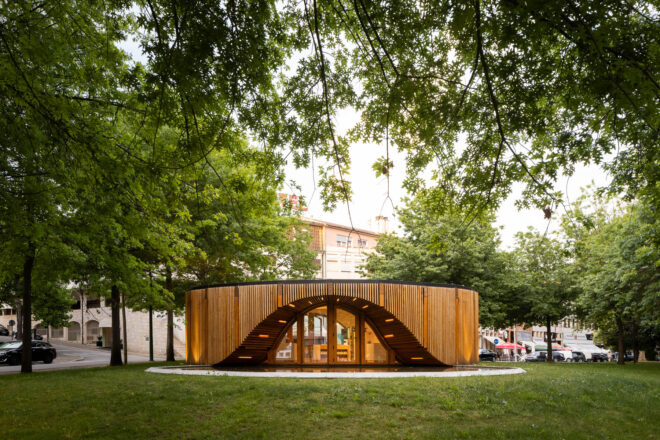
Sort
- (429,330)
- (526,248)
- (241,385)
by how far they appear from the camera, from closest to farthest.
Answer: (241,385)
(429,330)
(526,248)

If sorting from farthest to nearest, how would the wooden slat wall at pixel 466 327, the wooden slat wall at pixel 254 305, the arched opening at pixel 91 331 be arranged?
the arched opening at pixel 91 331, the wooden slat wall at pixel 466 327, the wooden slat wall at pixel 254 305

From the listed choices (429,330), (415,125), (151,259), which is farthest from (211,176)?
(415,125)

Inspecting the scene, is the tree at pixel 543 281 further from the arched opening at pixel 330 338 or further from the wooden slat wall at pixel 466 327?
the arched opening at pixel 330 338

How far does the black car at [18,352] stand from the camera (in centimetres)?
2548

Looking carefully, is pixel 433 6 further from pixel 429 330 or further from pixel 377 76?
pixel 429 330

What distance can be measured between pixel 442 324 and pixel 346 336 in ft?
10.6

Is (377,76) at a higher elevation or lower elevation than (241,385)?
higher

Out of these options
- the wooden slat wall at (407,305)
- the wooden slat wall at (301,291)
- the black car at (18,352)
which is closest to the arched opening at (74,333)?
the black car at (18,352)

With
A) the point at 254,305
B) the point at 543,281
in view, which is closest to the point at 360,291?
the point at 254,305

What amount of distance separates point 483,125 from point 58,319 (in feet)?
110

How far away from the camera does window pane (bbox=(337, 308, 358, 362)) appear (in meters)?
16.6

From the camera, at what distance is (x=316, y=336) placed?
54.9 feet

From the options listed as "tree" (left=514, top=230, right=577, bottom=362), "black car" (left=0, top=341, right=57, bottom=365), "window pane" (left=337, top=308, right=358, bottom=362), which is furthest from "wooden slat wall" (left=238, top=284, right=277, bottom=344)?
Result: "black car" (left=0, top=341, right=57, bottom=365)

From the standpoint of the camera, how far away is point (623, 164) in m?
8.50
